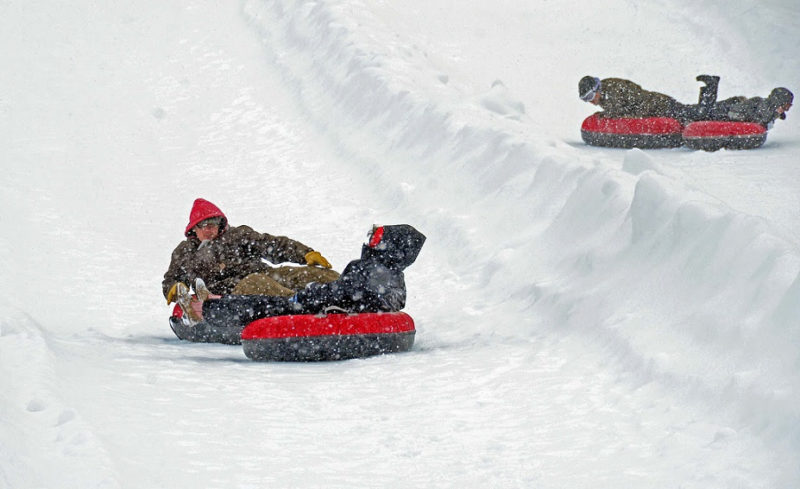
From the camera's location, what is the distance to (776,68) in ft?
52.0

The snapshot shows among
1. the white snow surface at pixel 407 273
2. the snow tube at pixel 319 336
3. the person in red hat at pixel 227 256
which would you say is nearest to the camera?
the white snow surface at pixel 407 273

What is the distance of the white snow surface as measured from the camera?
12.1ft

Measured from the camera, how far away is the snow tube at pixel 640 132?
1113 cm

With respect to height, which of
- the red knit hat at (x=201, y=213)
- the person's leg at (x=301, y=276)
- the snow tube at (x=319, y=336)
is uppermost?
the red knit hat at (x=201, y=213)

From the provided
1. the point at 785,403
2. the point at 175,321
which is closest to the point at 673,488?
the point at 785,403

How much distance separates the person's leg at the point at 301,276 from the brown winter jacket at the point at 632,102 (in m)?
6.47

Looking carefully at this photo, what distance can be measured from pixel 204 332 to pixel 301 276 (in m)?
0.63

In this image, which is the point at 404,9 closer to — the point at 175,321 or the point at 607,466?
the point at 175,321

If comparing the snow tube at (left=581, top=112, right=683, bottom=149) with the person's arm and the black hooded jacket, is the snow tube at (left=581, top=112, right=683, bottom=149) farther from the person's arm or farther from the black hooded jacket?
the black hooded jacket

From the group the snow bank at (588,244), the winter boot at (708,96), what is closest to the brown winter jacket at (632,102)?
the winter boot at (708,96)

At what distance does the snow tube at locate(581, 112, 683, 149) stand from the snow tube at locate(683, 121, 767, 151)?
11.9 inches

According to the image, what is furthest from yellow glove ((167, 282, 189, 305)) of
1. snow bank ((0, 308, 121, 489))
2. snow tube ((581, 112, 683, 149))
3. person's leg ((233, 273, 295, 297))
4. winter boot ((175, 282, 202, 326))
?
snow tube ((581, 112, 683, 149))

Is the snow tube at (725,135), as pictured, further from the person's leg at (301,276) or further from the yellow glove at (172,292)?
the yellow glove at (172,292)

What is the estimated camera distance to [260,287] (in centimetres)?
568
